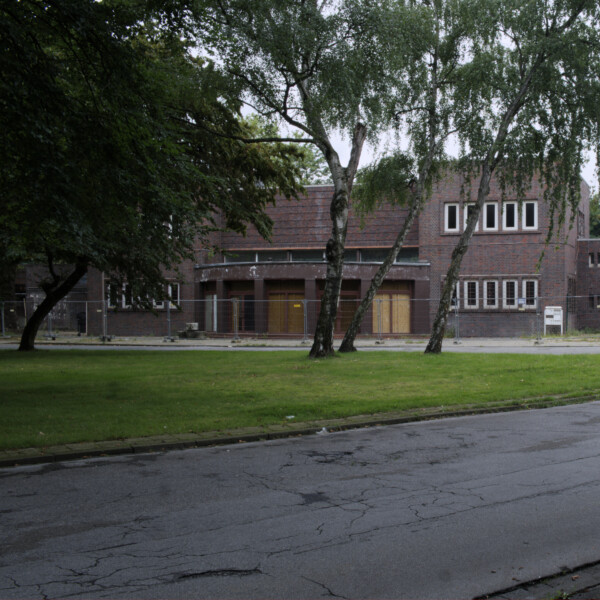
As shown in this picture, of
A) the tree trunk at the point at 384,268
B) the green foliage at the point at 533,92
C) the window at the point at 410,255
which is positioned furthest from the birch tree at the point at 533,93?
the window at the point at 410,255

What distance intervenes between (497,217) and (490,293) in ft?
14.1

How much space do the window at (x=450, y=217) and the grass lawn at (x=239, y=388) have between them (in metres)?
20.3

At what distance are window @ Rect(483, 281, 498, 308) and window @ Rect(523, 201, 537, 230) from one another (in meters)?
3.68

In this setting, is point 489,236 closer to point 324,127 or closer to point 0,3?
point 324,127

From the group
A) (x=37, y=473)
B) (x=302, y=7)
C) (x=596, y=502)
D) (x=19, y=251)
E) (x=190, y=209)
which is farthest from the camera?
(x=19, y=251)

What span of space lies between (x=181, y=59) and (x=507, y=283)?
1034 inches

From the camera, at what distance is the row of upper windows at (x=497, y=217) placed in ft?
129

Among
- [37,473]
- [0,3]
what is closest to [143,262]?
[0,3]

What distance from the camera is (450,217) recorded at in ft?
134

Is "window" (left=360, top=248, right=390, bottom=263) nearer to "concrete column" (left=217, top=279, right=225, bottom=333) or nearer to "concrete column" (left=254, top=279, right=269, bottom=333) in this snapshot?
"concrete column" (left=254, top=279, right=269, bottom=333)

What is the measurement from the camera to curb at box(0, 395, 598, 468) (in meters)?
8.11

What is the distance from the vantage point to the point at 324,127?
63.0 feet

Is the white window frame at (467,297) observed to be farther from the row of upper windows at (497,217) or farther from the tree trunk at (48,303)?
the tree trunk at (48,303)

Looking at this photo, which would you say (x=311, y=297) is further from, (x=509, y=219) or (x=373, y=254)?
(x=509, y=219)
